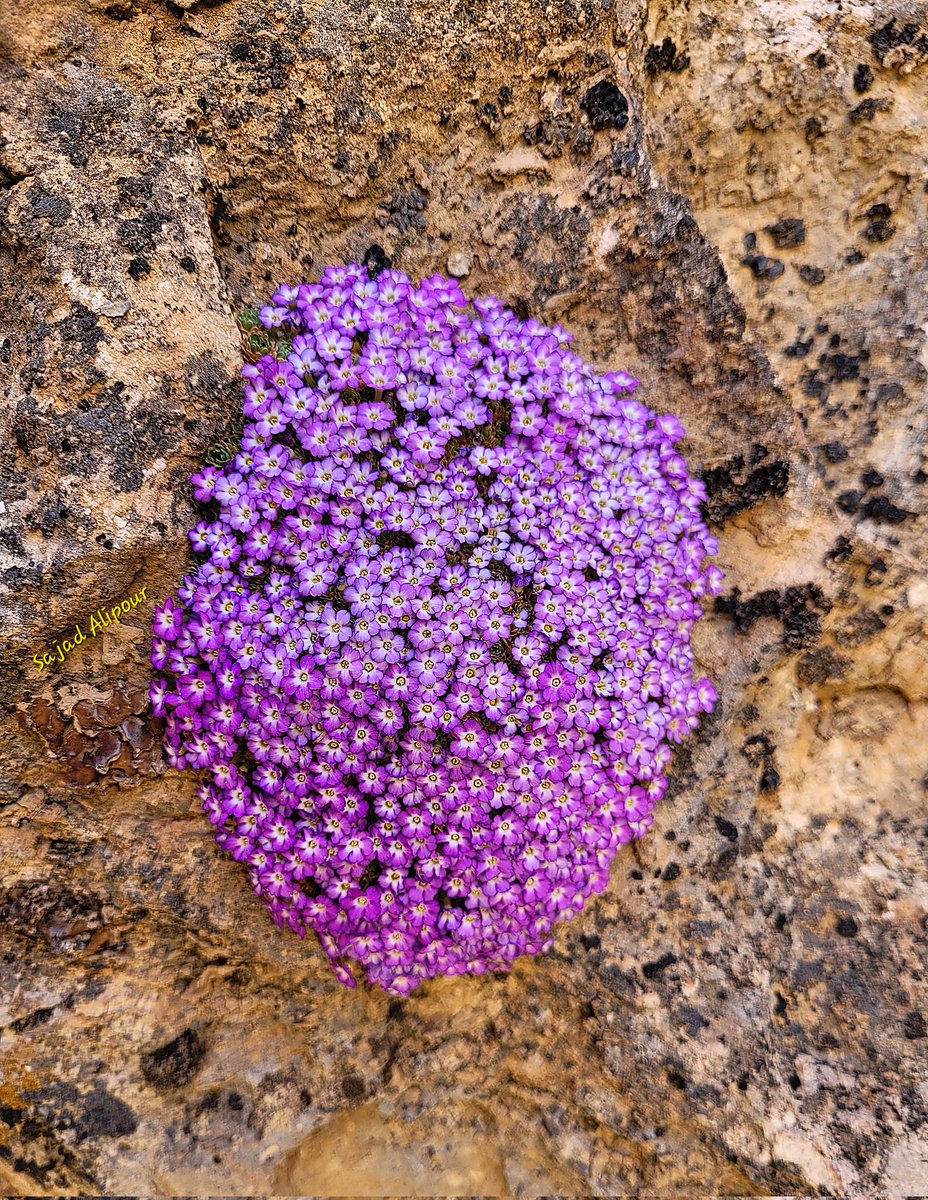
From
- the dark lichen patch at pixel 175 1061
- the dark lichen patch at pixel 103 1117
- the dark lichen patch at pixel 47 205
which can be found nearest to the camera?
the dark lichen patch at pixel 47 205

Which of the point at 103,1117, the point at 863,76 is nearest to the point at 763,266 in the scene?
the point at 863,76

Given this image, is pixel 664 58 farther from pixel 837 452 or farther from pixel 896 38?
pixel 837 452

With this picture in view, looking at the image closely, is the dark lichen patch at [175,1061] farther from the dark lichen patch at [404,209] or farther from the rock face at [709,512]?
the dark lichen patch at [404,209]

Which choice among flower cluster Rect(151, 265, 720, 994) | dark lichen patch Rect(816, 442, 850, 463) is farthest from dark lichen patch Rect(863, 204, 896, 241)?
flower cluster Rect(151, 265, 720, 994)

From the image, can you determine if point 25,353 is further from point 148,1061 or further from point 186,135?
point 148,1061

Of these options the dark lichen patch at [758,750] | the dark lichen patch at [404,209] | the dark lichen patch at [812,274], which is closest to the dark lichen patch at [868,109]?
the dark lichen patch at [812,274]

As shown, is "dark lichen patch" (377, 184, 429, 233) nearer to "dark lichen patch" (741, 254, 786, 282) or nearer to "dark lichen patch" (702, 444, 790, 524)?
"dark lichen patch" (741, 254, 786, 282)
